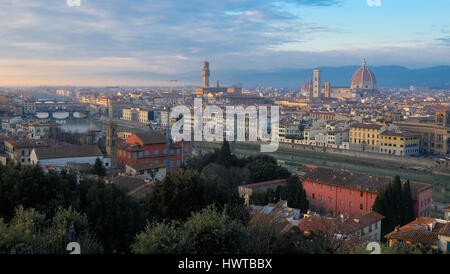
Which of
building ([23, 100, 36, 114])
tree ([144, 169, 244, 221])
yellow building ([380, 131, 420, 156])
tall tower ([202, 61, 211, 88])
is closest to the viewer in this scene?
tree ([144, 169, 244, 221])

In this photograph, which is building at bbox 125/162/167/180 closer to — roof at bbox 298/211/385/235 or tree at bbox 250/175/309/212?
tree at bbox 250/175/309/212

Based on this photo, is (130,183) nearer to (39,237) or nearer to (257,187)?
(257,187)

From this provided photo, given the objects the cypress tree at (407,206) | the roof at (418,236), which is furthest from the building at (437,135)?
the roof at (418,236)

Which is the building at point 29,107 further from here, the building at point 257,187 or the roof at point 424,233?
the roof at point 424,233

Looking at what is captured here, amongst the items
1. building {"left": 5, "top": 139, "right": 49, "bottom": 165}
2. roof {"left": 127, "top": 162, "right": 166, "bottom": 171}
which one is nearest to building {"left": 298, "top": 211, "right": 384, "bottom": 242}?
roof {"left": 127, "top": 162, "right": 166, "bottom": 171}

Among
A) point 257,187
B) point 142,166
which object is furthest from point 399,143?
point 142,166
